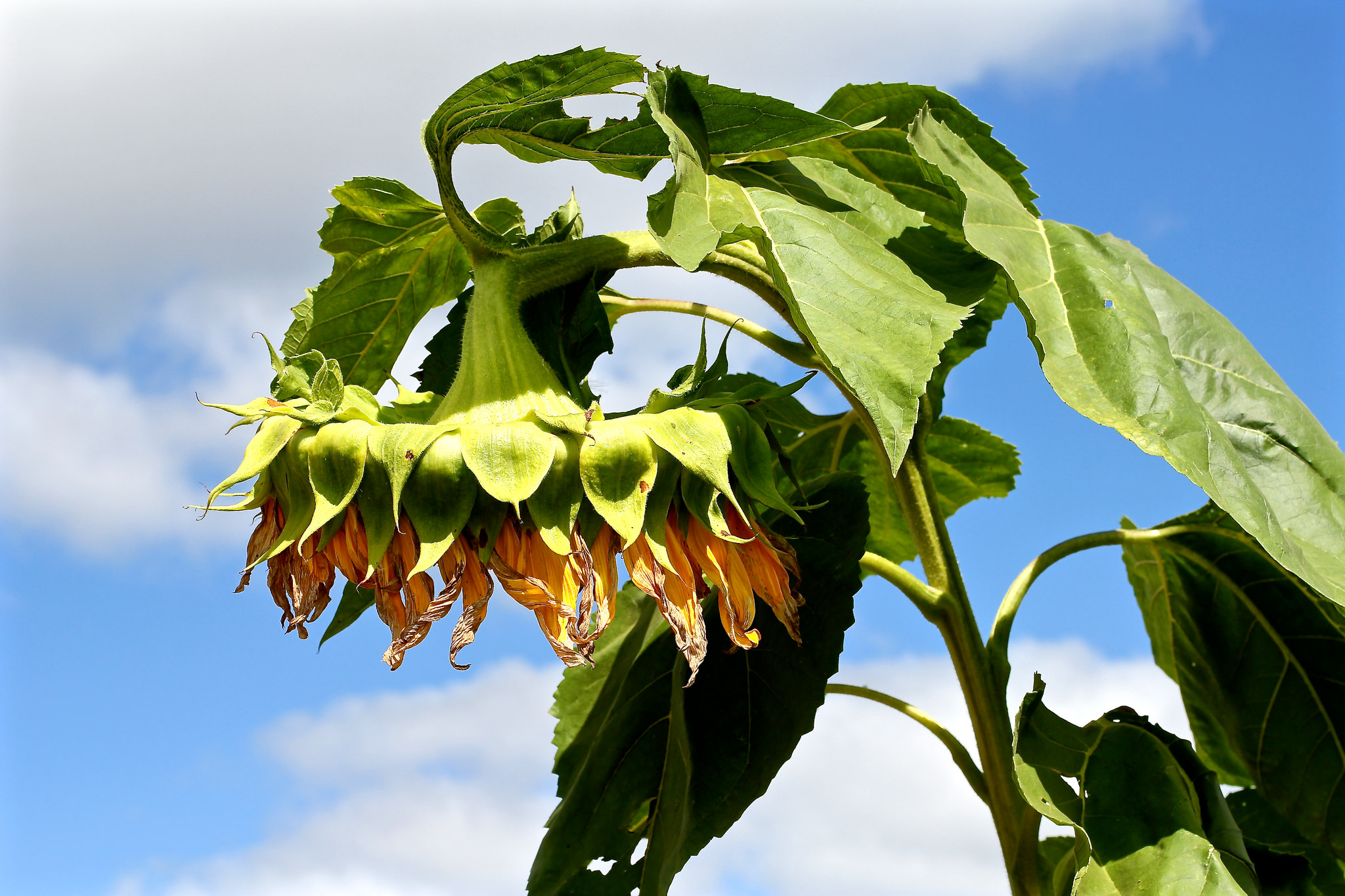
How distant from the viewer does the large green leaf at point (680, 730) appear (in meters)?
1.88

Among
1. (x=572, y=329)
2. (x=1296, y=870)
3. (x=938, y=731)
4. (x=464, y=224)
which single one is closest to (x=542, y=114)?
(x=464, y=224)

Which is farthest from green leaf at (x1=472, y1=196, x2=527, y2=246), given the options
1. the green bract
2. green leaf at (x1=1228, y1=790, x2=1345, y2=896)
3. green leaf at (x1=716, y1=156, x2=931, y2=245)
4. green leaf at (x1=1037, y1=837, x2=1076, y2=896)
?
green leaf at (x1=1228, y1=790, x2=1345, y2=896)

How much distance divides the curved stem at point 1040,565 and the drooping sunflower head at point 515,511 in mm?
747

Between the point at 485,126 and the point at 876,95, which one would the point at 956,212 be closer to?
the point at 876,95

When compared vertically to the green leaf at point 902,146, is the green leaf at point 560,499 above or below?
below

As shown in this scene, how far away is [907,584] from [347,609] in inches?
37.6

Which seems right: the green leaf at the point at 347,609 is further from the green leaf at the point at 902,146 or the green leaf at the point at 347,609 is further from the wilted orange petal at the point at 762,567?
the green leaf at the point at 902,146

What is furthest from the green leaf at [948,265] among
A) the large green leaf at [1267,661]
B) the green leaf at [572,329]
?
the large green leaf at [1267,661]

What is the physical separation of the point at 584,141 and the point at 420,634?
2.50 ft

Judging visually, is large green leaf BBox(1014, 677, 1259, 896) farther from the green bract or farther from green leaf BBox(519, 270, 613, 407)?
green leaf BBox(519, 270, 613, 407)

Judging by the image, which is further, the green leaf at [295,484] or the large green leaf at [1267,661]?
the large green leaf at [1267,661]

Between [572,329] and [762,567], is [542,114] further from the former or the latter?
[762,567]

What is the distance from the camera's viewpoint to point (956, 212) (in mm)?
2109

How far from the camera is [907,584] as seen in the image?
207 cm
